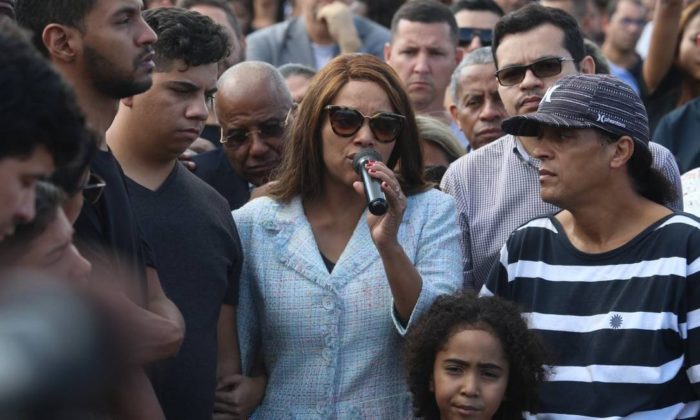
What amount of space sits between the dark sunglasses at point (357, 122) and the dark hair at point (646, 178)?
2.71 feet

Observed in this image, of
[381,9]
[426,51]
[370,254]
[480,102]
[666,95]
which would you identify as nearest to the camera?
[370,254]

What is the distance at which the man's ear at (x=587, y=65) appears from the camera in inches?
200

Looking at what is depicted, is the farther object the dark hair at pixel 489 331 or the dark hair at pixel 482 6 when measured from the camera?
the dark hair at pixel 482 6

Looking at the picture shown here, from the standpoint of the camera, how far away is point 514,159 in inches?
178

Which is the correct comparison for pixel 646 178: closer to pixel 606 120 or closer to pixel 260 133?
pixel 606 120

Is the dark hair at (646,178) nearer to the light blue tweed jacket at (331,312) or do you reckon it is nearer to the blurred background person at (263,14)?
the light blue tweed jacket at (331,312)

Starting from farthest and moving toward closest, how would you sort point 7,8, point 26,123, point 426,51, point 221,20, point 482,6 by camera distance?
1. point 482,6
2. point 426,51
3. point 221,20
4. point 7,8
5. point 26,123

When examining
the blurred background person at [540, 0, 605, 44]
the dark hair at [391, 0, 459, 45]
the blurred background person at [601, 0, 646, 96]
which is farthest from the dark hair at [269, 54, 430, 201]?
the blurred background person at [540, 0, 605, 44]

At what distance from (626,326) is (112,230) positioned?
171 cm

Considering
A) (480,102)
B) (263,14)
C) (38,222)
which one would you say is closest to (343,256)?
(38,222)

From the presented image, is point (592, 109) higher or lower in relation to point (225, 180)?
higher

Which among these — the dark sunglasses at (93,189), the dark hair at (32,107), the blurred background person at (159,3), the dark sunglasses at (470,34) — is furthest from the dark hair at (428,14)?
the dark hair at (32,107)

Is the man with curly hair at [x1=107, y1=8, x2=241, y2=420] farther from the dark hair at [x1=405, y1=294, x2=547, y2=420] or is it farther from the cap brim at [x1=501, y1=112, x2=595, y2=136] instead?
the cap brim at [x1=501, y1=112, x2=595, y2=136]

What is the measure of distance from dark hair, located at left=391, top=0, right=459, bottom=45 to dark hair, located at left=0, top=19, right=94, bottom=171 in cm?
533
